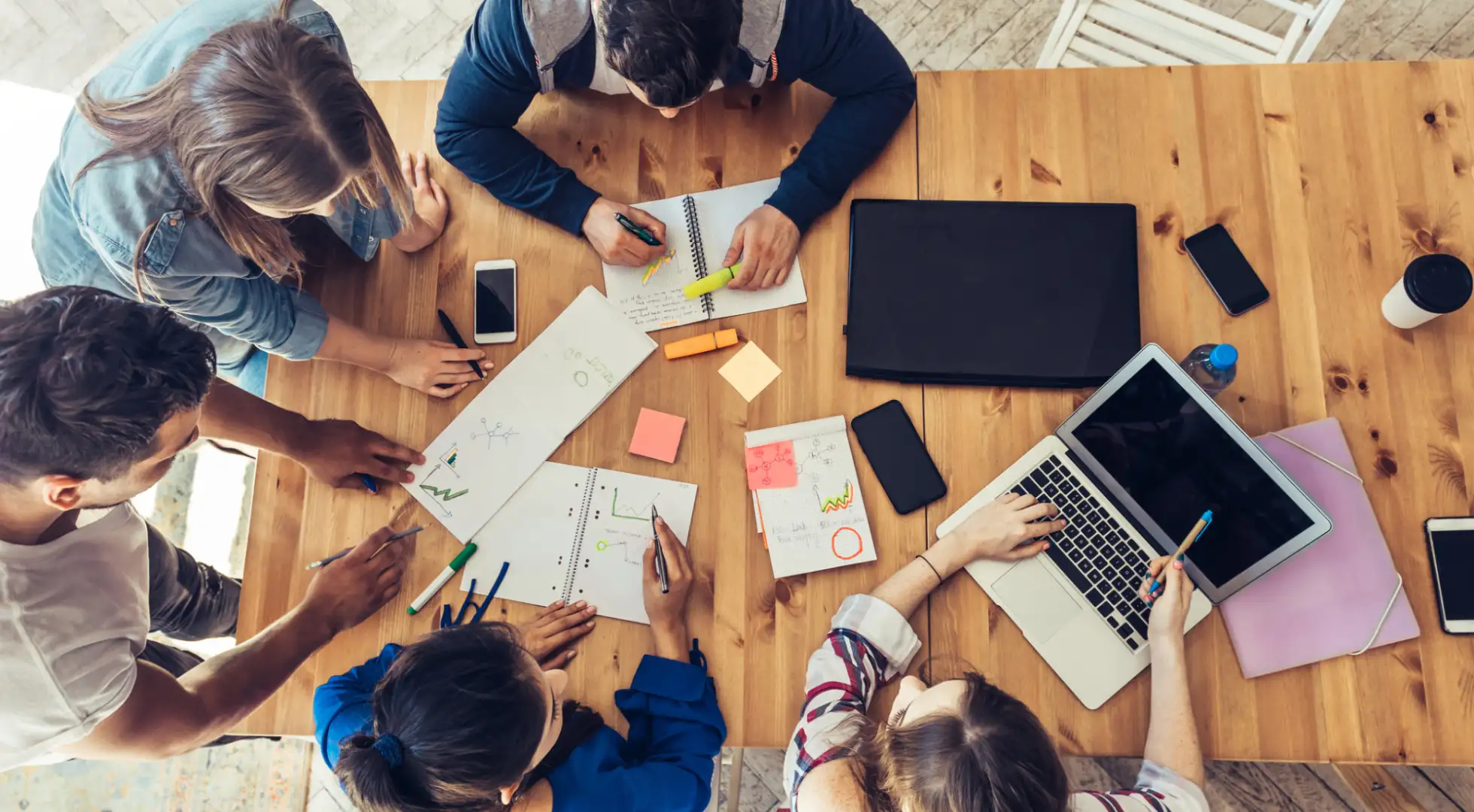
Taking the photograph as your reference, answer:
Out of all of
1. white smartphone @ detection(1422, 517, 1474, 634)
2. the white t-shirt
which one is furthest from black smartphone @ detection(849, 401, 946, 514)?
the white t-shirt

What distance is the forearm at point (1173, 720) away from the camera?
1.15 meters

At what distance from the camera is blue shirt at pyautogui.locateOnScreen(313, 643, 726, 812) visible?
3.93 feet

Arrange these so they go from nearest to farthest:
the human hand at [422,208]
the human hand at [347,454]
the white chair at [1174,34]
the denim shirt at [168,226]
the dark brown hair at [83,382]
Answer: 1. the dark brown hair at [83,382]
2. the denim shirt at [168,226]
3. the human hand at [347,454]
4. the human hand at [422,208]
5. the white chair at [1174,34]

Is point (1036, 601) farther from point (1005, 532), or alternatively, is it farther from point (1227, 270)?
point (1227, 270)

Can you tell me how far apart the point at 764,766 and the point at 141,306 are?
59.8 inches

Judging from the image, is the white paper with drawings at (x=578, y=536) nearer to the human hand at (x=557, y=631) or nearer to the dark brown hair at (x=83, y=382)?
the human hand at (x=557, y=631)

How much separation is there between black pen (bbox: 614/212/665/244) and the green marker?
540mm

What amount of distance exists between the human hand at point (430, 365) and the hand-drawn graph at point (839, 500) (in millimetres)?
577

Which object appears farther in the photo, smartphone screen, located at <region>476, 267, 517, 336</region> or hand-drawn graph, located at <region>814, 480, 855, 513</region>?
smartphone screen, located at <region>476, 267, 517, 336</region>

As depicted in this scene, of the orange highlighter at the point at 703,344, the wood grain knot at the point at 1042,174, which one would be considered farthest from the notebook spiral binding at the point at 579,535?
the wood grain knot at the point at 1042,174

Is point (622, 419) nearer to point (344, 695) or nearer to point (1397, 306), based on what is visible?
point (344, 695)

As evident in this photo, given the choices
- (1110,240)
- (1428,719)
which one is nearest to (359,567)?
(1110,240)

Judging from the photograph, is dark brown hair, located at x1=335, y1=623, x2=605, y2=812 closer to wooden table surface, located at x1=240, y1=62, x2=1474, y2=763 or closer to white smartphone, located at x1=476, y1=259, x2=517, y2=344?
wooden table surface, located at x1=240, y1=62, x2=1474, y2=763

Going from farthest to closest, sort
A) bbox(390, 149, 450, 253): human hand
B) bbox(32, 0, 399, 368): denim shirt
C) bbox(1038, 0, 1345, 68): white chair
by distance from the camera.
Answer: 1. bbox(1038, 0, 1345, 68): white chair
2. bbox(390, 149, 450, 253): human hand
3. bbox(32, 0, 399, 368): denim shirt
